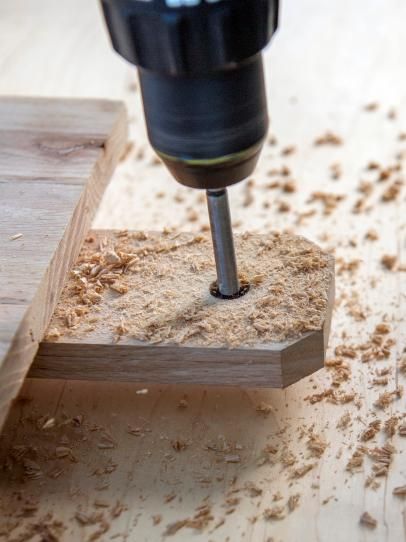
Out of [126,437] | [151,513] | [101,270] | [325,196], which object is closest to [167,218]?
[325,196]

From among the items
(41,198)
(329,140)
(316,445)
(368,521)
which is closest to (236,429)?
(316,445)

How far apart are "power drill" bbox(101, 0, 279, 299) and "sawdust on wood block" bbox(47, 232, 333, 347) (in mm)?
163

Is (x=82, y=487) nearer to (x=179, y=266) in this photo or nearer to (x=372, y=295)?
(x=179, y=266)

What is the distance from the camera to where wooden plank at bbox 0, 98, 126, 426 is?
1006mm

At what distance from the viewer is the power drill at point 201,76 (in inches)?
34.1

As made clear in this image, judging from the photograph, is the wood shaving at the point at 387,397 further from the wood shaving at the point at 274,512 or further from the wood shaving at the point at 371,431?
the wood shaving at the point at 274,512

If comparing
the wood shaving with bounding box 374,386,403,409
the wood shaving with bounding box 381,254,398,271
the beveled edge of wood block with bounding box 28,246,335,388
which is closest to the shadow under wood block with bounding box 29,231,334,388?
the beveled edge of wood block with bounding box 28,246,335,388

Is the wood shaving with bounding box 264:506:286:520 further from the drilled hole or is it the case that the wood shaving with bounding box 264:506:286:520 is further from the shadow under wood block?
the drilled hole

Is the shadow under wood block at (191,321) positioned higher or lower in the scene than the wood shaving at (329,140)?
higher

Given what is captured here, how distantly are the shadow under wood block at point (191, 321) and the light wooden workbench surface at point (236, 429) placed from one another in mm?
74

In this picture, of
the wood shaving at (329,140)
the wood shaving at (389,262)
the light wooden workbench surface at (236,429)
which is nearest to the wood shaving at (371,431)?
the light wooden workbench surface at (236,429)

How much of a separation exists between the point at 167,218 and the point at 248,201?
0.12m

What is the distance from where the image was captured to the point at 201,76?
0.90m

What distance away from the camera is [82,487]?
41.8 inches
